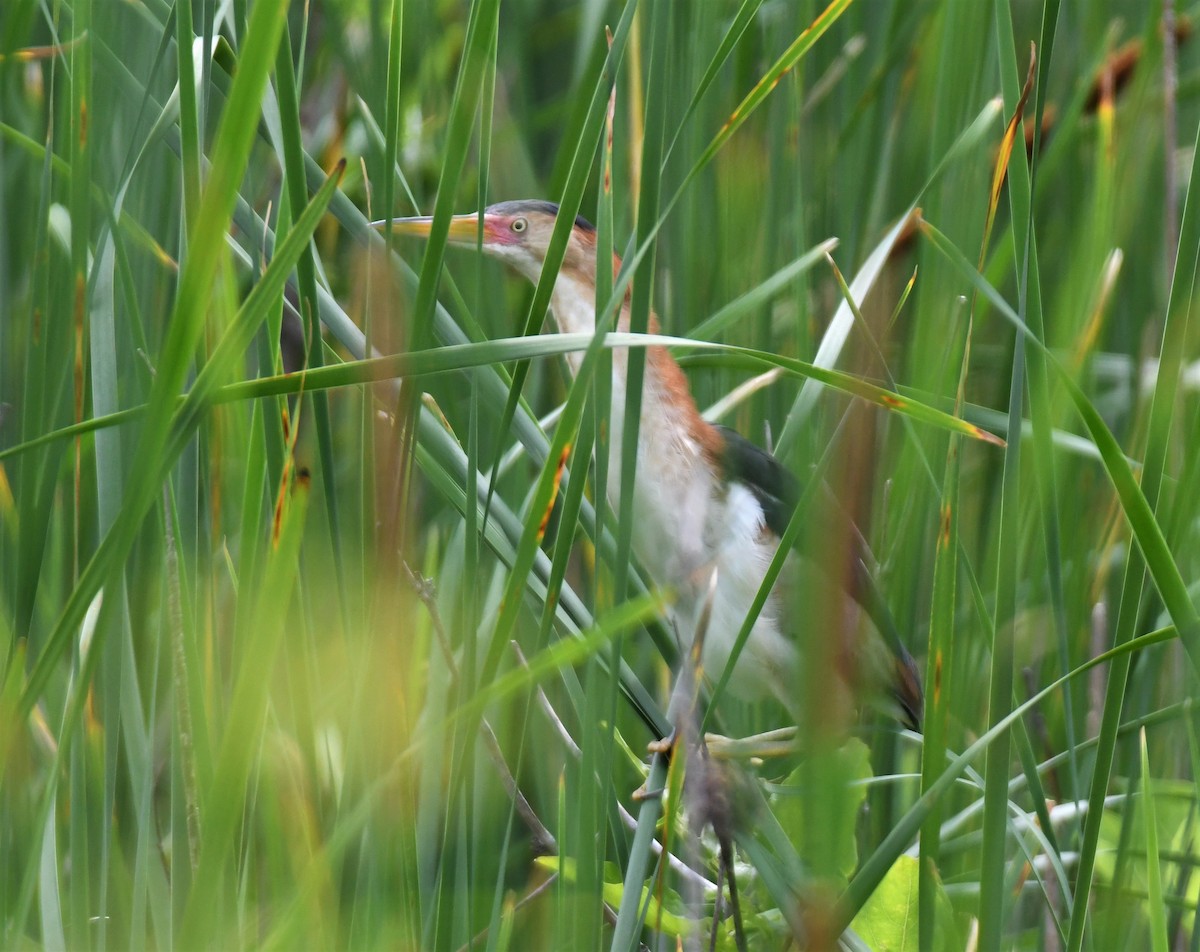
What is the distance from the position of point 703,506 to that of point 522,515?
0.61ft

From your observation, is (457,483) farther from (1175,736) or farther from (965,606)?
(1175,736)

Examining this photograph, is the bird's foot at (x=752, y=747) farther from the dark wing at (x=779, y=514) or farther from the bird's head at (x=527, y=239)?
the bird's head at (x=527, y=239)

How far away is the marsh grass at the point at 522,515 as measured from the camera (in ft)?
1.79

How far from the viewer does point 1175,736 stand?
3.63 ft

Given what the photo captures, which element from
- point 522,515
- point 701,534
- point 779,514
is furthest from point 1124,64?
point 522,515

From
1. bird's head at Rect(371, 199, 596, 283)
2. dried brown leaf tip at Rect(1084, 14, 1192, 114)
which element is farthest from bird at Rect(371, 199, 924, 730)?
dried brown leaf tip at Rect(1084, 14, 1192, 114)

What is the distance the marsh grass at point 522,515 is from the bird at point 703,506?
0.18 ft

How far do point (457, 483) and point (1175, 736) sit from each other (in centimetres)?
73

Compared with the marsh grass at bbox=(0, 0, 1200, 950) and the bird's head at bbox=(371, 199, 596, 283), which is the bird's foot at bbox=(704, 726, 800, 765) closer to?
the marsh grass at bbox=(0, 0, 1200, 950)

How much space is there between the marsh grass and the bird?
0.05 metres

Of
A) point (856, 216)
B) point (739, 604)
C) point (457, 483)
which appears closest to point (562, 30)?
point (856, 216)

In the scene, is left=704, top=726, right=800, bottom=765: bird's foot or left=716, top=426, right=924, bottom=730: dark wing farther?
left=716, top=426, right=924, bottom=730: dark wing

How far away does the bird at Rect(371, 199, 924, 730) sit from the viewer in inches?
44.8

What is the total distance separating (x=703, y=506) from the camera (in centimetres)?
116
